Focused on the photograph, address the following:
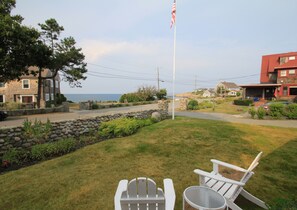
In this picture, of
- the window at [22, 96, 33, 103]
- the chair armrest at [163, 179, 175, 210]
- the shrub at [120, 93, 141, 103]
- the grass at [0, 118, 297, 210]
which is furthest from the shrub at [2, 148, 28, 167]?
the window at [22, 96, 33, 103]

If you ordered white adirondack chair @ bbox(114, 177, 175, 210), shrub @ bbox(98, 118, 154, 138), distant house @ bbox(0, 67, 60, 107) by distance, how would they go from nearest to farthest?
white adirondack chair @ bbox(114, 177, 175, 210) < shrub @ bbox(98, 118, 154, 138) < distant house @ bbox(0, 67, 60, 107)

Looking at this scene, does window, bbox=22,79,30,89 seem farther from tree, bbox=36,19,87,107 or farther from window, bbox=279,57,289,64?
window, bbox=279,57,289,64

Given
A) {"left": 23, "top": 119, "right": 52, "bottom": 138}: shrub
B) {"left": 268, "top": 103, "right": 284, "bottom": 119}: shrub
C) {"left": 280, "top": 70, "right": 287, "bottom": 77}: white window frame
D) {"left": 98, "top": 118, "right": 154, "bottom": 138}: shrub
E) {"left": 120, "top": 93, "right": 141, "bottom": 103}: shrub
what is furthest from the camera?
{"left": 120, "top": 93, "right": 141, "bottom": 103}: shrub

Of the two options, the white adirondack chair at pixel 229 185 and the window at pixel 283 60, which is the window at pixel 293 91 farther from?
the white adirondack chair at pixel 229 185

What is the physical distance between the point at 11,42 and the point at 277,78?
34.7 meters

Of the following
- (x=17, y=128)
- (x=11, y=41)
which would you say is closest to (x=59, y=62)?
(x=11, y=41)

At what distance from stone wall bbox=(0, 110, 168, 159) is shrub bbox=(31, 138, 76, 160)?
26.7 inches

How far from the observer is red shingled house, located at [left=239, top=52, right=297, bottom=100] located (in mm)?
26578

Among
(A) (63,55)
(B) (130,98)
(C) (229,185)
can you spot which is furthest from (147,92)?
(C) (229,185)

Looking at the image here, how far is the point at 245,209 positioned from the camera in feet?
11.0

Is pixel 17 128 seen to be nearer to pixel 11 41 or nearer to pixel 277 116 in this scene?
pixel 11 41

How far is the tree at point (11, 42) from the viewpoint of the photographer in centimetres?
944

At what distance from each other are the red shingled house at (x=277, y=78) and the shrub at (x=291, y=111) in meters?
15.1

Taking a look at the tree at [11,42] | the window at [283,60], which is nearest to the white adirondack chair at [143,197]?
the tree at [11,42]
